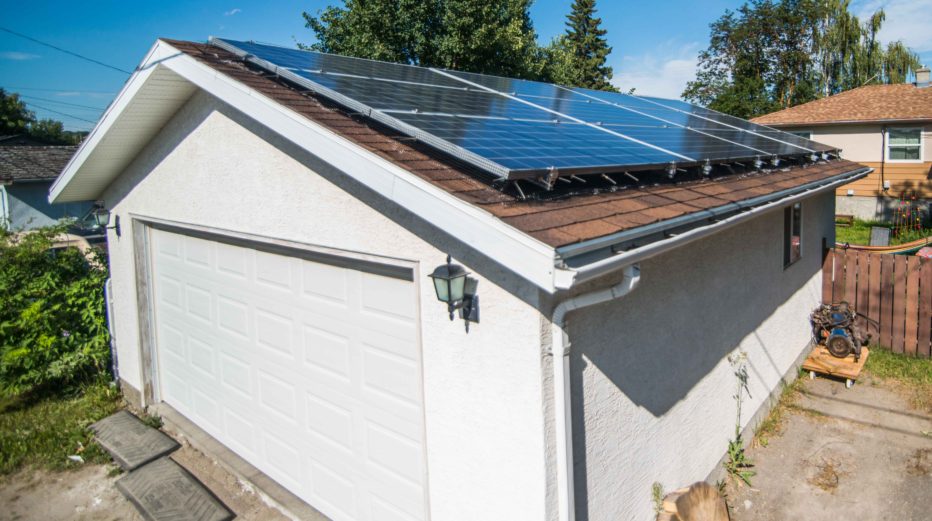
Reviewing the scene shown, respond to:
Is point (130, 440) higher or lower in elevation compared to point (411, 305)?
lower

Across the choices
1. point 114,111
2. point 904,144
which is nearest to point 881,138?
point 904,144

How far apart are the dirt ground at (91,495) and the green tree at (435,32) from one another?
65.9ft

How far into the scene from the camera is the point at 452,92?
5938mm

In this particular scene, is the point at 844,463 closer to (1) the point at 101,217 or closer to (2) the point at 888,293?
(2) the point at 888,293

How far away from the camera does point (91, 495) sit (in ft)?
19.6

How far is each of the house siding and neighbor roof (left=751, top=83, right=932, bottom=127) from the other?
0.45m

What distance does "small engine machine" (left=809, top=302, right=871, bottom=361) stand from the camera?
8195 mm

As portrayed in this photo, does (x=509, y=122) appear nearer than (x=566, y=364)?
No

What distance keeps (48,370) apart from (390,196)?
24.0 feet

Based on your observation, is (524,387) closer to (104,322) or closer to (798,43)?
(104,322)

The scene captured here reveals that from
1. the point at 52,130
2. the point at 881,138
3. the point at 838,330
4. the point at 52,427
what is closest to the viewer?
the point at 52,427

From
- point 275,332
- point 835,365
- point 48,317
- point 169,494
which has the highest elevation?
point 275,332

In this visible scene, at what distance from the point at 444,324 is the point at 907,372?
25.7 feet

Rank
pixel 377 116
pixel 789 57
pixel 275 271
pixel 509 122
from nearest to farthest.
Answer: pixel 377 116, pixel 509 122, pixel 275 271, pixel 789 57
